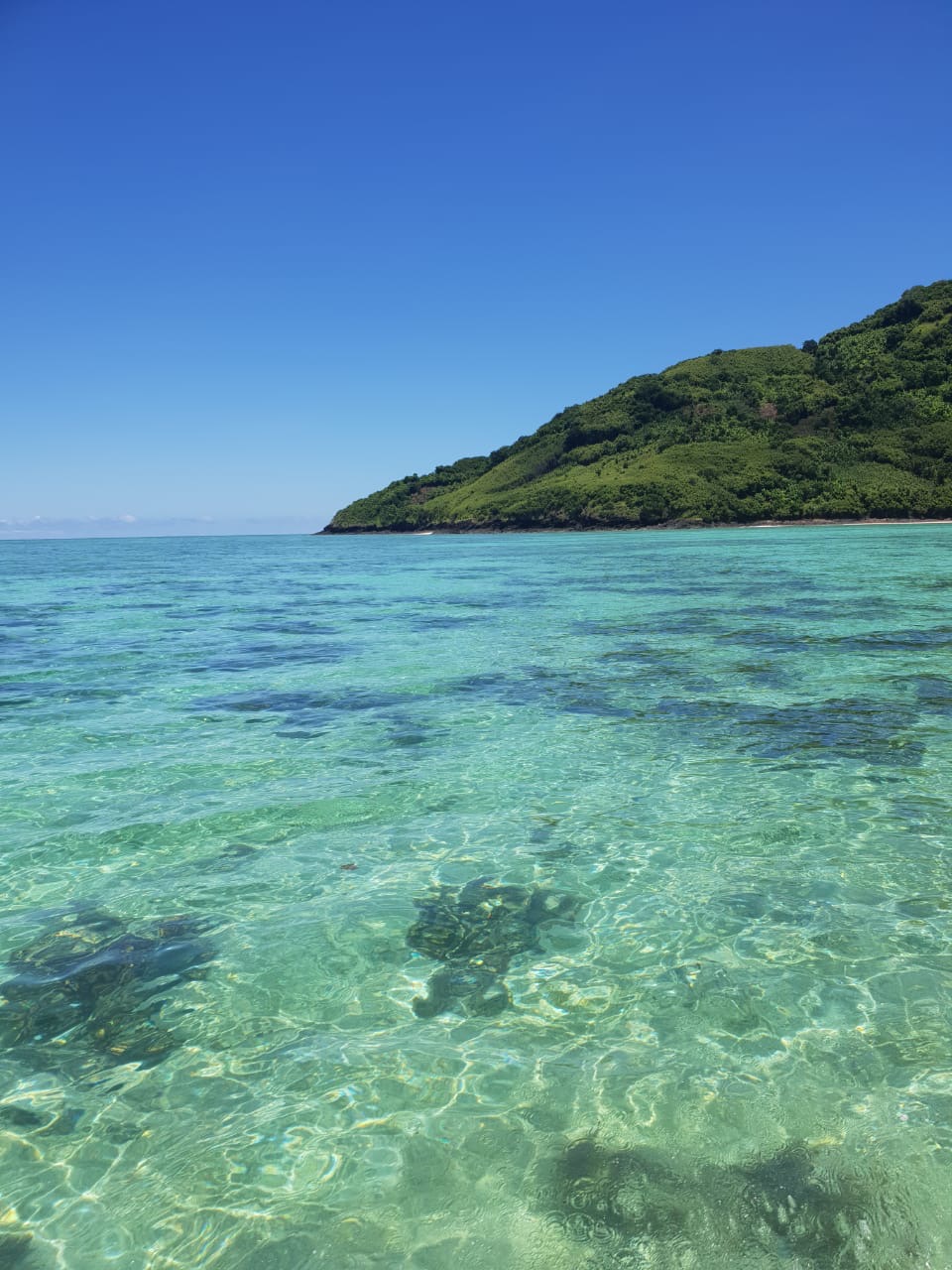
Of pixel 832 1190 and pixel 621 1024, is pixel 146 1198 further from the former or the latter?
pixel 832 1190

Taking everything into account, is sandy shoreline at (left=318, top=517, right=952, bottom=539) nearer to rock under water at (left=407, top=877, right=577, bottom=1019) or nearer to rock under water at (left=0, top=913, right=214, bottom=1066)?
rock under water at (left=407, top=877, right=577, bottom=1019)

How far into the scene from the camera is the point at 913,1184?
3916 millimetres

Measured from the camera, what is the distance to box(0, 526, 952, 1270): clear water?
3.87 metres

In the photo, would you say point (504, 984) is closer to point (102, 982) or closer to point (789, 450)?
point (102, 982)

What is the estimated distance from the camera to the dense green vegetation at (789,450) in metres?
130

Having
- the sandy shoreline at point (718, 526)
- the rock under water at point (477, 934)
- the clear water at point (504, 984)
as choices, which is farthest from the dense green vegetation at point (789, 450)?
the rock under water at point (477, 934)

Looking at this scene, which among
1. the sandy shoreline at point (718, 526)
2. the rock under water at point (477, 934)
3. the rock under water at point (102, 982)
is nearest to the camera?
the rock under water at point (102, 982)

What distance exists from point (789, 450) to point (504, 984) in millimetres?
159399

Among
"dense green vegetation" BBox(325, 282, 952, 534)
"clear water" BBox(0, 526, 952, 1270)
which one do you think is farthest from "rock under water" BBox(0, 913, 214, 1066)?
"dense green vegetation" BBox(325, 282, 952, 534)

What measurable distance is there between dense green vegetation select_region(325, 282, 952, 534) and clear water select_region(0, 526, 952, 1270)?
126m

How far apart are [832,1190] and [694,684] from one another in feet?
39.6

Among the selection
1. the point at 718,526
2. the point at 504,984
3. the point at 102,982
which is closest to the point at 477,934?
the point at 504,984

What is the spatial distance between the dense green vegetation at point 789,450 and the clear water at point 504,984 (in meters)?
126

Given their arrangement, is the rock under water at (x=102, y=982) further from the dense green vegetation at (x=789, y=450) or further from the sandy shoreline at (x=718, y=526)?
the dense green vegetation at (x=789, y=450)
